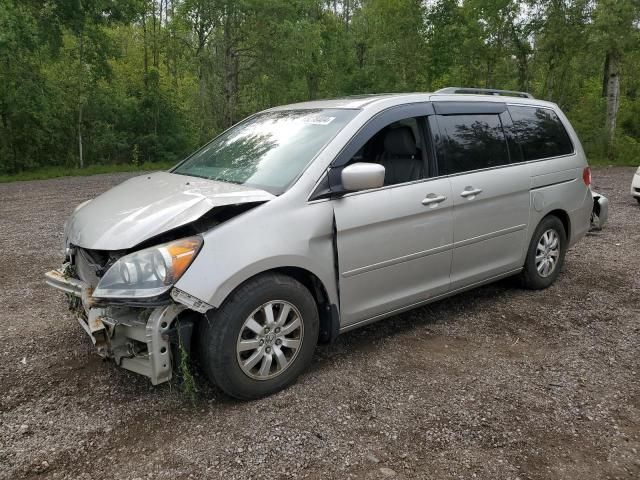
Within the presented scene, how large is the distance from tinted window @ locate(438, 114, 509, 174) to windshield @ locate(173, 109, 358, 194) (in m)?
0.86

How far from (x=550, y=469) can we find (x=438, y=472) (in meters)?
0.56

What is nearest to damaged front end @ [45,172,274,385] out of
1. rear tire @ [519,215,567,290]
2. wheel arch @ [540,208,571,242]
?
rear tire @ [519,215,567,290]

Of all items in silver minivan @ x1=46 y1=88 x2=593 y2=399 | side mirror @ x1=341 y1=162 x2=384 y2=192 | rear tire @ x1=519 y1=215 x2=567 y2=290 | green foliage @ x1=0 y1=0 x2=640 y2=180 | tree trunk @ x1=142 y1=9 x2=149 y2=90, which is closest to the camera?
silver minivan @ x1=46 y1=88 x2=593 y2=399

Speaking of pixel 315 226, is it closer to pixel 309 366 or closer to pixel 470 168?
pixel 309 366

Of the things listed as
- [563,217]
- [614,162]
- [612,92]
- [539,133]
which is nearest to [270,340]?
[539,133]

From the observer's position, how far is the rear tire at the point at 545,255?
5.08 m

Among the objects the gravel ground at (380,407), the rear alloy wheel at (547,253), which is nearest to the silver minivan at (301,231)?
the rear alloy wheel at (547,253)

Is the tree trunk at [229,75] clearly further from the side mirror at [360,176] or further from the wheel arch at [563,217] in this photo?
the side mirror at [360,176]

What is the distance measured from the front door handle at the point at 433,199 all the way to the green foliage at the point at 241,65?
1549 centimetres

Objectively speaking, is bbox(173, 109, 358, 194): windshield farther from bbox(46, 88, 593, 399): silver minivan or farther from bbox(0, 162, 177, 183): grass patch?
bbox(0, 162, 177, 183): grass patch

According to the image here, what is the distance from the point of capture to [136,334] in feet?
9.87

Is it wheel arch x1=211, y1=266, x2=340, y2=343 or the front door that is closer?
wheel arch x1=211, y1=266, x2=340, y2=343

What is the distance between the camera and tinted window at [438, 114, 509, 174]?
168 inches

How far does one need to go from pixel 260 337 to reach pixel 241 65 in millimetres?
23161
